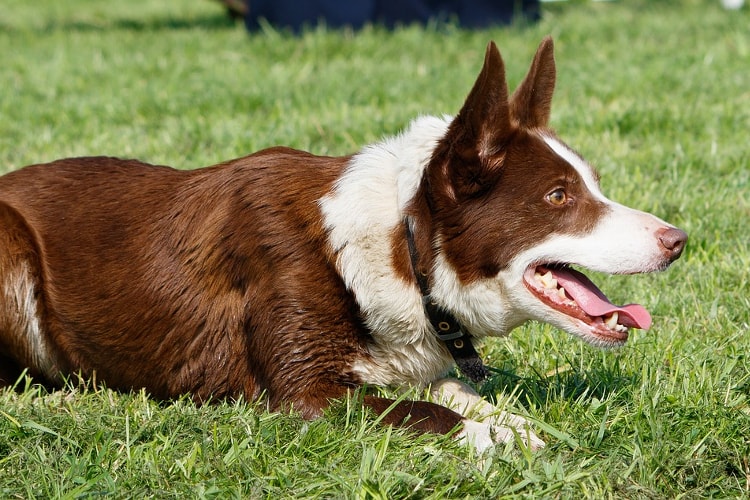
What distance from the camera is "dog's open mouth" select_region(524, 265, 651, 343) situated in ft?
10.8

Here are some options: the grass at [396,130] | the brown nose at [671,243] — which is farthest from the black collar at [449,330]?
the brown nose at [671,243]

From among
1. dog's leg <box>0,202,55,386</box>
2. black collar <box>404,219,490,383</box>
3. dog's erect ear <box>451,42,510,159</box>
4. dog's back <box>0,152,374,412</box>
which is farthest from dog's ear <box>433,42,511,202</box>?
dog's leg <box>0,202,55,386</box>

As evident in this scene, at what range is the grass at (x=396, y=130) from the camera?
3.02 metres

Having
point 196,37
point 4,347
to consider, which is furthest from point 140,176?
point 196,37

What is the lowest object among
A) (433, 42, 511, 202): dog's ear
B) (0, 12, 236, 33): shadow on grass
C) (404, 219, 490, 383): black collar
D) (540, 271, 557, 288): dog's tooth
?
(0, 12, 236, 33): shadow on grass

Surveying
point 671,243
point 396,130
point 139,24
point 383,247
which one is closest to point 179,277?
point 383,247

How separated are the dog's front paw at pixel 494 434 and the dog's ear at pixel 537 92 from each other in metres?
0.98

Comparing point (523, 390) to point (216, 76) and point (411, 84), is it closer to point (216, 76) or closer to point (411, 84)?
point (411, 84)

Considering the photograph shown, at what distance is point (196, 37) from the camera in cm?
986

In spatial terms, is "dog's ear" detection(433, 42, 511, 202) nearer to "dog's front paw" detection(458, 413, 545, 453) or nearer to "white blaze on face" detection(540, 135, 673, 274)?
"white blaze on face" detection(540, 135, 673, 274)

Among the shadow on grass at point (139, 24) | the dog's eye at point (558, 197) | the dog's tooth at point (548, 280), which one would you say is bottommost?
the shadow on grass at point (139, 24)

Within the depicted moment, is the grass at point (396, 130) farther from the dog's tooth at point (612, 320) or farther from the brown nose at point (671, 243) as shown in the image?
the brown nose at point (671, 243)

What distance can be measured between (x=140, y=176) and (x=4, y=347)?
2.65 feet

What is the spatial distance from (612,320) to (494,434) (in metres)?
0.53
